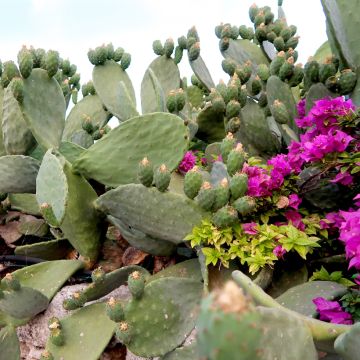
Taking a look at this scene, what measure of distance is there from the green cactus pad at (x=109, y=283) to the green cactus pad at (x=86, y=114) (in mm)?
1319

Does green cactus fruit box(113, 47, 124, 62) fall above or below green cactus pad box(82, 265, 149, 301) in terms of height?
above

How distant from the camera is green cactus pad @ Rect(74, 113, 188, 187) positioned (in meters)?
2.41

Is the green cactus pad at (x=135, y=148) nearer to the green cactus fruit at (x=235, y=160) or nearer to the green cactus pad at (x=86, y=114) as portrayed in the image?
the green cactus fruit at (x=235, y=160)

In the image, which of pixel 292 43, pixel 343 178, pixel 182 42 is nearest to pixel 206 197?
pixel 343 178

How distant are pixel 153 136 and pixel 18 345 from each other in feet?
3.53

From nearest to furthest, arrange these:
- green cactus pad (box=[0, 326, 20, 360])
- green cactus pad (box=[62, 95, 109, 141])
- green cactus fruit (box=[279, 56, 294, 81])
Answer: green cactus pad (box=[0, 326, 20, 360])
green cactus fruit (box=[279, 56, 294, 81])
green cactus pad (box=[62, 95, 109, 141])

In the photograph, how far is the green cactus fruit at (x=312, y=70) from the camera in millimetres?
2793

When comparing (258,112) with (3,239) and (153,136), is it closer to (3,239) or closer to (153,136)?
(153,136)

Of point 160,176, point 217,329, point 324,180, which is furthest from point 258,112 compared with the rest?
point 217,329

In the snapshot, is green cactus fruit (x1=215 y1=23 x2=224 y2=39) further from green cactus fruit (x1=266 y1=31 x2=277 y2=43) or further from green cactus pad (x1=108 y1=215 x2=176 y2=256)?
green cactus pad (x1=108 y1=215 x2=176 y2=256)

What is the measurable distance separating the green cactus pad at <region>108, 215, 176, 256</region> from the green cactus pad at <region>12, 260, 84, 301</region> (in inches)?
13.4

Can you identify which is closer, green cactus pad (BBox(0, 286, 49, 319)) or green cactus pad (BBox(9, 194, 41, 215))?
green cactus pad (BBox(0, 286, 49, 319))

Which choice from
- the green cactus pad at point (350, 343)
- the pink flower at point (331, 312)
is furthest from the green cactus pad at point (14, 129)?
the green cactus pad at point (350, 343)

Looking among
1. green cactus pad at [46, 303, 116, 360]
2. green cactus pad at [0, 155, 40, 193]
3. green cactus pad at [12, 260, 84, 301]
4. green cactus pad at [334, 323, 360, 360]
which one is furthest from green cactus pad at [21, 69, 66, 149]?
green cactus pad at [334, 323, 360, 360]
